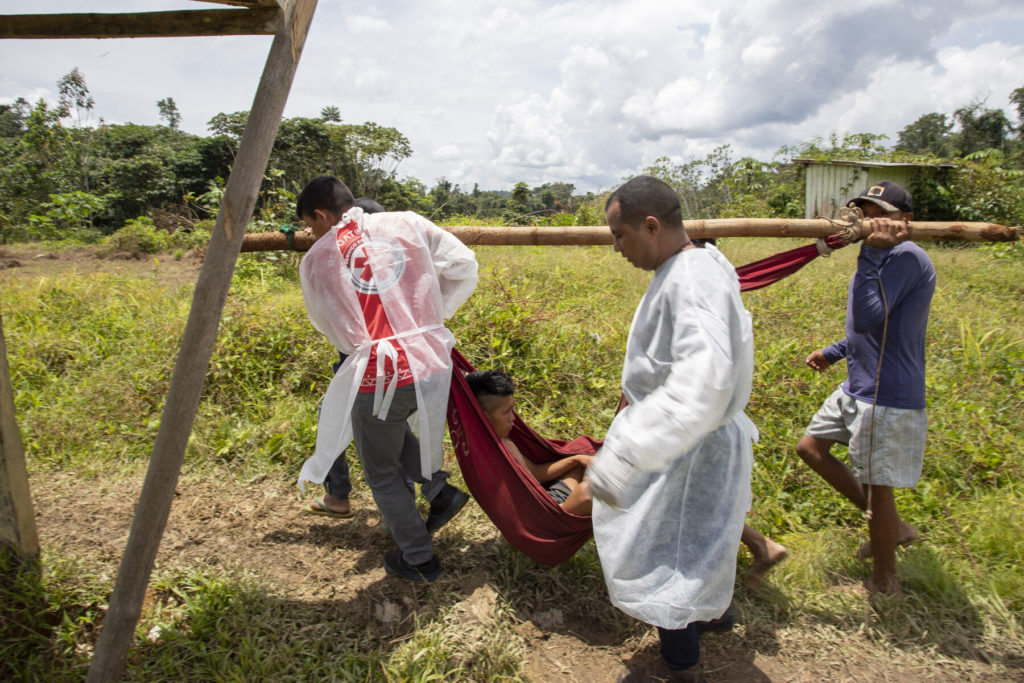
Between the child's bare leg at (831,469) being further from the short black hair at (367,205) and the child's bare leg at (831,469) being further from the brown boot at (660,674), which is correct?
the short black hair at (367,205)

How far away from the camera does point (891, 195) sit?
91.4 inches

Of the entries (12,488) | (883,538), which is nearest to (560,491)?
(883,538)

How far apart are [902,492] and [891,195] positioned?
1593 mm

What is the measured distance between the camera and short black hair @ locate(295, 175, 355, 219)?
2283mm

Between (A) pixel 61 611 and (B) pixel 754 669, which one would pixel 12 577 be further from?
(B) pixel 754 669

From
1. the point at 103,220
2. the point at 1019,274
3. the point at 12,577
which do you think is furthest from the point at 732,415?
the point at 103,220

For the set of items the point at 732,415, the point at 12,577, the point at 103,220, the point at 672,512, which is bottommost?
the point at 12,577

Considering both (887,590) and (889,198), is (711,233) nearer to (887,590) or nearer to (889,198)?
(889,198)

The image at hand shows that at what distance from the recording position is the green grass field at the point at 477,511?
6.97 feet

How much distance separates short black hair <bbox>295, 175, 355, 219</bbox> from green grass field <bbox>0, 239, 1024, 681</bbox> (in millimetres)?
1599

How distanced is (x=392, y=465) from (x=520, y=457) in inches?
24.6

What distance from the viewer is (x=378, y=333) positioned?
2.19m

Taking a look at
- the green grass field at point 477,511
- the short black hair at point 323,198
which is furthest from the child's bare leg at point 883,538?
the short black hair at point 323,198

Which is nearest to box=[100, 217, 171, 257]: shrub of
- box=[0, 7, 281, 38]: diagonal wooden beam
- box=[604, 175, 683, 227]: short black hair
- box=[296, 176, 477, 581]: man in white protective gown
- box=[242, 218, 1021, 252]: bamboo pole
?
box=[242, 218, 1021, 252]: bamboo pole
